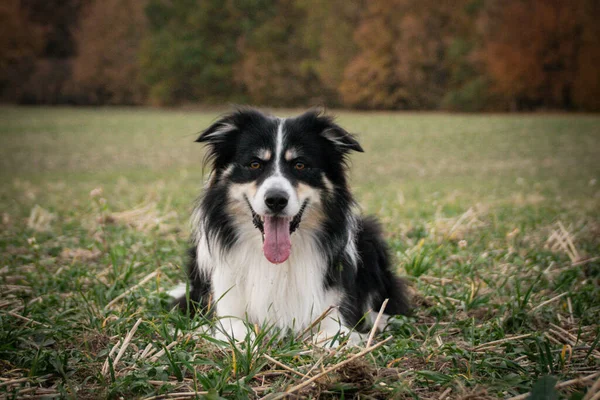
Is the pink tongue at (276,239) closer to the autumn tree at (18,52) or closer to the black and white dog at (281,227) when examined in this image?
the black and white dog at (281,227)

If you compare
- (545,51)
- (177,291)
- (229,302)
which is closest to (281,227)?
(229,302)

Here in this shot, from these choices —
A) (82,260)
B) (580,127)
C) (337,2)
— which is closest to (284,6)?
(337,2)

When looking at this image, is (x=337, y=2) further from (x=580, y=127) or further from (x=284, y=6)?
(x=580, y=127)

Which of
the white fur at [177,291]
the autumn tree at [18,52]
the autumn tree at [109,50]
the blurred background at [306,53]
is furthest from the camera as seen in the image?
the autumn tree at [109,50]

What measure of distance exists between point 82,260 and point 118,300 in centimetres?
142

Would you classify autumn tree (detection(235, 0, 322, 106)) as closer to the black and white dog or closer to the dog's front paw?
the black and white dog

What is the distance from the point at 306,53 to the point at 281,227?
35.6 m

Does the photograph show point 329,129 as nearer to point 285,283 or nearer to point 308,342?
point 285,283

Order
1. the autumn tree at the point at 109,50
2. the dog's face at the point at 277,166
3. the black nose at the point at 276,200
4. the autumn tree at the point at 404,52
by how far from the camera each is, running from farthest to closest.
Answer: the autumn tree at the point at 109,50
the autumn tree at the point at 404,52
the dog's face at the point at 277,166
the black nose at the point at 276,200

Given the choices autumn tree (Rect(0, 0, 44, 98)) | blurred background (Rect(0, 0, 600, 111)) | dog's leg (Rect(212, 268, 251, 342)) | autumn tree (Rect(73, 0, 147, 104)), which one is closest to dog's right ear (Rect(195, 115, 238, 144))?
dog's leg (Rect(212, 268, 251, 342))

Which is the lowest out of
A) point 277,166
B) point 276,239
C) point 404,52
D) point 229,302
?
point 229,302

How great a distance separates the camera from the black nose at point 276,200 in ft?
10.2

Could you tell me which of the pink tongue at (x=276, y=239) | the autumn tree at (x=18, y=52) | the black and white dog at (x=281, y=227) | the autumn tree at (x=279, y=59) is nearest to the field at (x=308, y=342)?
the black and white dog at (x=281, y=227)

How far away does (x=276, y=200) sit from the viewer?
3.12 m
